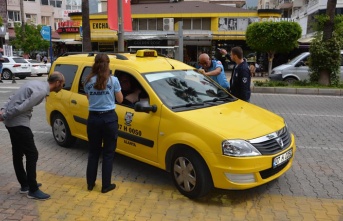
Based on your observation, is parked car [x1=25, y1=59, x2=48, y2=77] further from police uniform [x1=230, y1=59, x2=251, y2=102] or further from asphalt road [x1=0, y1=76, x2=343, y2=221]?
police uniform [x1=230, y1=59, x2=251, y2=102]

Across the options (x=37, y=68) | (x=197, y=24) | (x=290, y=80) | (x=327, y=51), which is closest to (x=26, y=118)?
(x=327, y=51)

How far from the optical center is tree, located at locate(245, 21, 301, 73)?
18.9m

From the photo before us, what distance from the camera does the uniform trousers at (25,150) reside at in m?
3.83

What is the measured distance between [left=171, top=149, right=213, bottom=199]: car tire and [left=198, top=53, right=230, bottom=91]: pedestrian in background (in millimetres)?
2618

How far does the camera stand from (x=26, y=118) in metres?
3.84

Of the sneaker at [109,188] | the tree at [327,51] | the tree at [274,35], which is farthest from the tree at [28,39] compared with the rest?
the sneaker at [109,188]

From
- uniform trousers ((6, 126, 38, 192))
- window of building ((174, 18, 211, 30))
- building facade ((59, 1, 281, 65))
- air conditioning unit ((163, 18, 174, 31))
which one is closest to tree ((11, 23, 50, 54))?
building facade ((59, 1, 281, 65))

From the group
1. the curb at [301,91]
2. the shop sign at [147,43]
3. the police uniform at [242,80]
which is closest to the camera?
the police uniform at [242,80]

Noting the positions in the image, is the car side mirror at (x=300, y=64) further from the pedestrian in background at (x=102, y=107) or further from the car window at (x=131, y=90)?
the pedestrian in background at (x=102, y=107)

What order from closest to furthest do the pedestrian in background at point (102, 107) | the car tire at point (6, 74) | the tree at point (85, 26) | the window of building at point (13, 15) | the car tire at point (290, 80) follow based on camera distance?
the pedestrian in background at point (102, 107) < the car tire at point (290, 80) < the tree at point (85, 26) < the car tire at point (6, 74) < the window of building at point (13, 15)

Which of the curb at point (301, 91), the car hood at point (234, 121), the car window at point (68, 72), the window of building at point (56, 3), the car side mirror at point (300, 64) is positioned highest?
the window of building at point (56, 3)

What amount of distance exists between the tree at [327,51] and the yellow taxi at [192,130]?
10.0 metres

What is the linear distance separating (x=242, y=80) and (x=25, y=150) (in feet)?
12.3

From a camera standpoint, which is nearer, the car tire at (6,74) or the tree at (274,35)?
the tree at (274,35)
